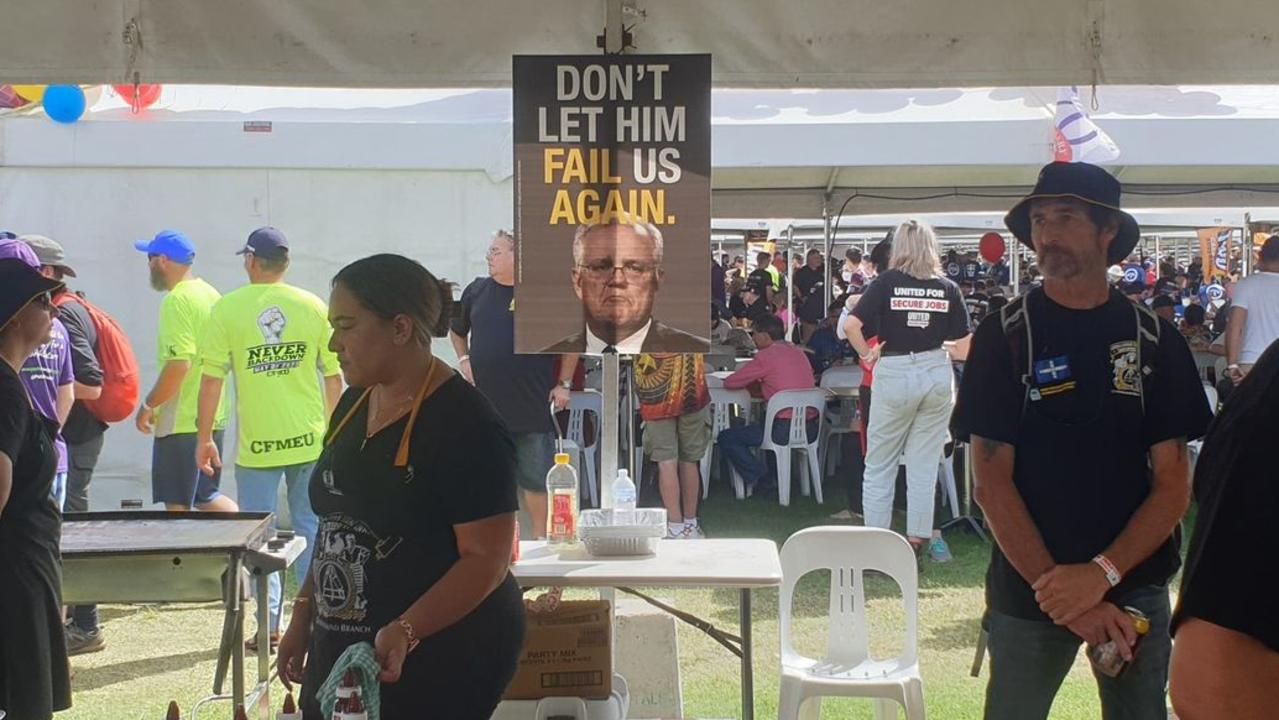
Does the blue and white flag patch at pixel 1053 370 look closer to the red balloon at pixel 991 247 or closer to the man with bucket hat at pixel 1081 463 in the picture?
the man with bucket hat at pixel 1081 463

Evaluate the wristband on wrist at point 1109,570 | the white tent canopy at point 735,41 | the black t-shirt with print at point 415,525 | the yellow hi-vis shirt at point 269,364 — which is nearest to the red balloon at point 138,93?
the white tent canopy at point 735,41

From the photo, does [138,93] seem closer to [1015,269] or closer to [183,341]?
[183,341]

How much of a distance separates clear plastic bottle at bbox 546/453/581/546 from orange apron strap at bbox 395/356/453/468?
140cm

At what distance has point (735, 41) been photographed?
11.4 feet

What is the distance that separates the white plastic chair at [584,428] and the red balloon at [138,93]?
3577 mm

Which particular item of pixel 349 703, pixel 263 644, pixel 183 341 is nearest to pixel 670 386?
pixel 183 341

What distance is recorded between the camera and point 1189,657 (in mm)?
1484

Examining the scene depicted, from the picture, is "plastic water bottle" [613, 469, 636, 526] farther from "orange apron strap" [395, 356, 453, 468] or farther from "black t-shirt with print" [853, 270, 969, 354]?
"black t-shirt with print" [853, 270, 969, 354]

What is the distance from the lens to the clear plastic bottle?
391cm

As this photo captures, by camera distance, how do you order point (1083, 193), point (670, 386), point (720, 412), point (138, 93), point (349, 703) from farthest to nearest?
point (720, 412)
point (670, 386)
point (138, 93)
point (1083, 193)
point (349, 703)

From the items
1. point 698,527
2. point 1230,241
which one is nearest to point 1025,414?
point 698,527

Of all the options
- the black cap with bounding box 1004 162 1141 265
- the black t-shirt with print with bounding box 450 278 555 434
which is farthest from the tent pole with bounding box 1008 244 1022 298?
the black cap with bounding box 1004 162 1141 265

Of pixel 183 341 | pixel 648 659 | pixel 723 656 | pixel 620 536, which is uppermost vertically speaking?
pixel 183 341

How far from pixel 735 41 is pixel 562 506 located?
1541mm
